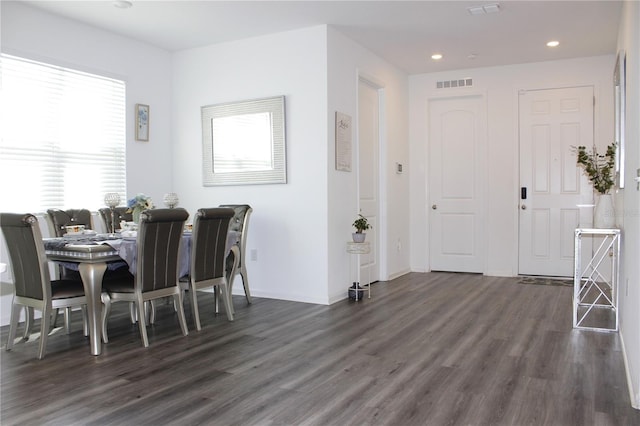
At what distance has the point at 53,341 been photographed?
3750mm

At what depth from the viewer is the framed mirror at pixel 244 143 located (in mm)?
5297

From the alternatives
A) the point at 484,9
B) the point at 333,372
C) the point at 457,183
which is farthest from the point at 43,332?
the point at 457,183

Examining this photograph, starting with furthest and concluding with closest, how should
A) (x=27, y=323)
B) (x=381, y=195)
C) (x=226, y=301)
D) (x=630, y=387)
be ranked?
(x=381, y=195) < (x=226, y=301) < (x=27, y=323) < (x=630, y=387)

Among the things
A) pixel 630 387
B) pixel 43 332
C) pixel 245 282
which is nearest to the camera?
pixel 630 387

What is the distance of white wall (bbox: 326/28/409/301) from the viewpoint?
5.14 metres

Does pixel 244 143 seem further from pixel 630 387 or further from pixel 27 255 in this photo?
pixel 630 387

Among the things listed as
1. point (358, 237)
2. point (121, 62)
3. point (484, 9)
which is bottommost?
point (358, 237)

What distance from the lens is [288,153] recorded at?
5.26 metres

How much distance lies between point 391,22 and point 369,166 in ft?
5.78

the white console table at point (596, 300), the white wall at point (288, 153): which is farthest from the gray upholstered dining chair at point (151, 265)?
the white console table at point (596, 300)

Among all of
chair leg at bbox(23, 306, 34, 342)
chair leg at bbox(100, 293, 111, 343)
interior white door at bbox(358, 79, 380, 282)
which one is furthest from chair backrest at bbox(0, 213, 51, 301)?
interior white door at bbox(358, 79, 380, 282)

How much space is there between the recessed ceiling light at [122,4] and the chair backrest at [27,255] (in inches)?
82.7

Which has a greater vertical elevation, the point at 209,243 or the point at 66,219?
the point at 66,219

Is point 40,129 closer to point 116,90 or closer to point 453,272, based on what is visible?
point 116,90
